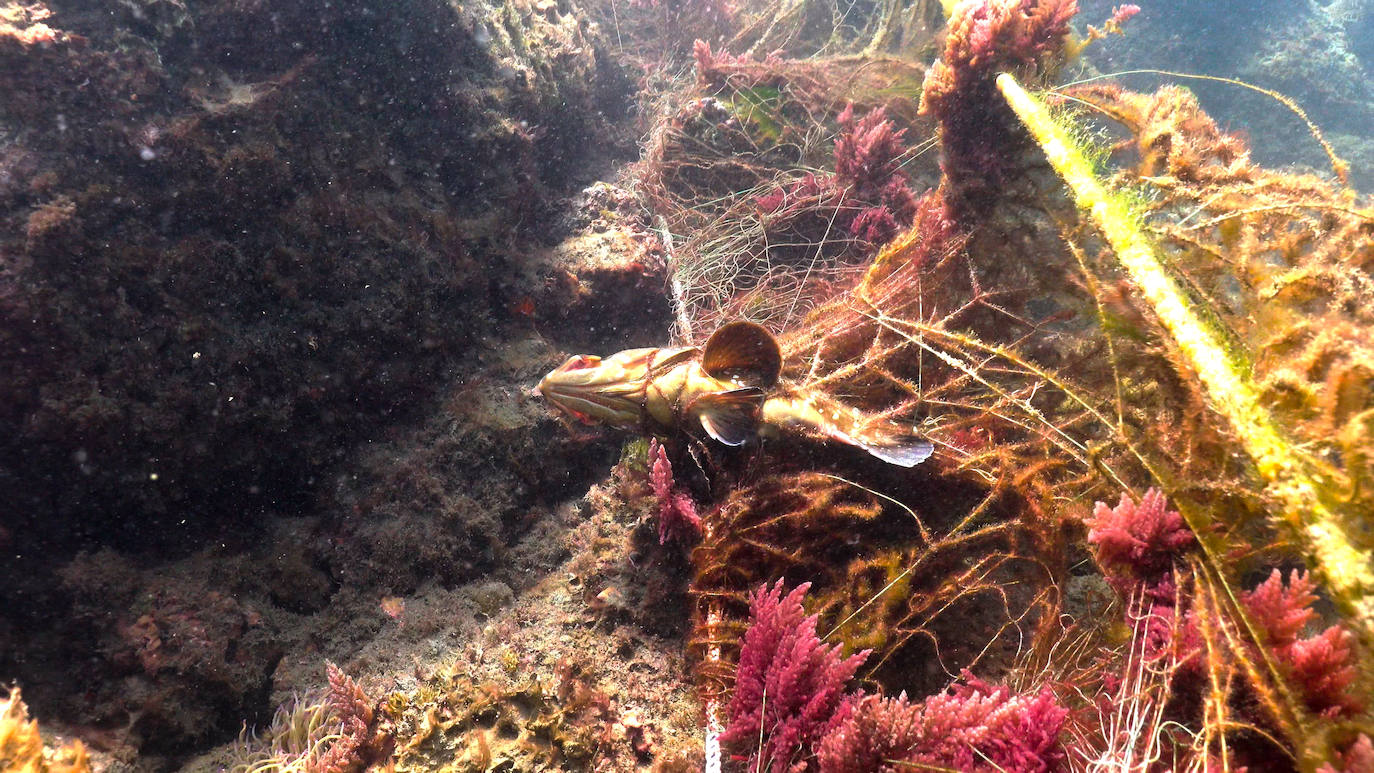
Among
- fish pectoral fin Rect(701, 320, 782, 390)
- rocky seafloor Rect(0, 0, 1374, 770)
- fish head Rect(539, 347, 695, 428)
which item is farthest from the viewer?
fish head Rect(539, 347, 695, 428)

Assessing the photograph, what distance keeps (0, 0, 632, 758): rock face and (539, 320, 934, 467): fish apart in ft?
5.27

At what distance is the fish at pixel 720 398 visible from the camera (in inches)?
123

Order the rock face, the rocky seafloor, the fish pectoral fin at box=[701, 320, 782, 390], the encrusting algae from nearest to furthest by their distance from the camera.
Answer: the encrusting algae, the rocky seafloor, the rock face, the fish pectoral fin at box=[701, 320, 782, 390]

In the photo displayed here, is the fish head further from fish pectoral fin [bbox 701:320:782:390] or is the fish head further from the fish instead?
fish pectoral fin [bbox 701:320:782:390]

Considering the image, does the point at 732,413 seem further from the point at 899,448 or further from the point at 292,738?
the point at 292,738

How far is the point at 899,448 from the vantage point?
2965 millimetres

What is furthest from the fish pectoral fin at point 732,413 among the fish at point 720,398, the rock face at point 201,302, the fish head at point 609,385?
the rock face at point 201,302

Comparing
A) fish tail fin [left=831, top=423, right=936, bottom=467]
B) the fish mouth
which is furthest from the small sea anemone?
fish tail fin [left=831, top=423, right=936, bottom=467]

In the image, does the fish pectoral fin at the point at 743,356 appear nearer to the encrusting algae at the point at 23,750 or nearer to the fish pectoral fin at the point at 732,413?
the fish pectoral fin at the point at 732,413

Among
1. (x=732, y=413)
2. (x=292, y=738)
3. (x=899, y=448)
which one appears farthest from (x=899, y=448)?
(x=292, y=738)

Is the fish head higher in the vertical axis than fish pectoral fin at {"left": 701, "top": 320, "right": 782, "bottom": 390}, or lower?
lower

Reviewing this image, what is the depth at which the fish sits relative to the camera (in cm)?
312

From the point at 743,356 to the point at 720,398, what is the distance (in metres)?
0.32

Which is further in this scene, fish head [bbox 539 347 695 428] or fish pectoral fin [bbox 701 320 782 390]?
fish head [bbox 539 347 695 428]
